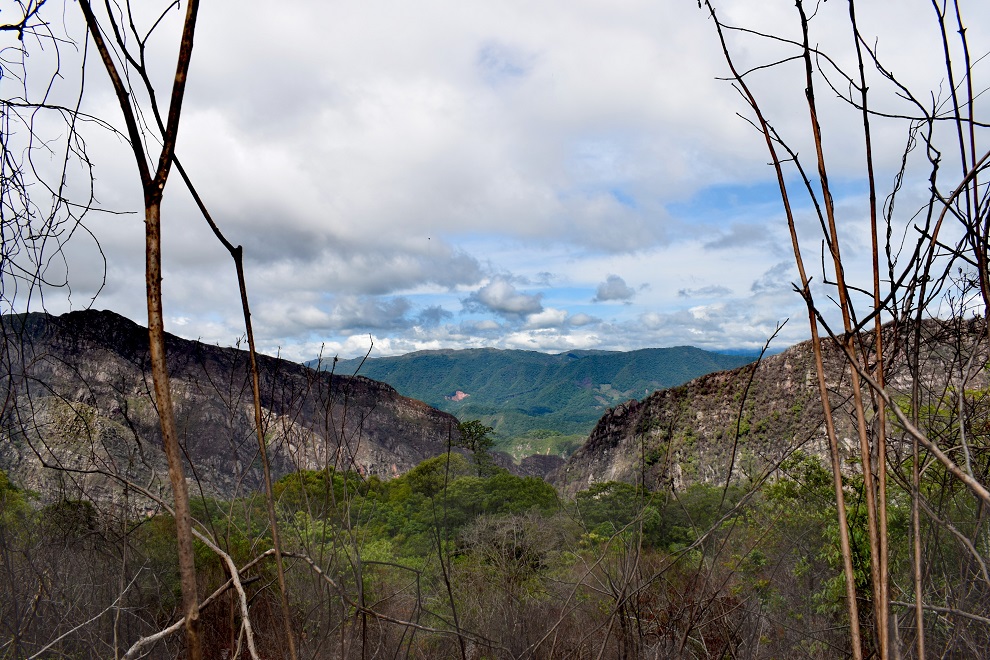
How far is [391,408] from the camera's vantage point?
69188 millimetres

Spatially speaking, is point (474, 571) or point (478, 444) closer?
point (474, 571)

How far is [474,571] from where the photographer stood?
1300 cm

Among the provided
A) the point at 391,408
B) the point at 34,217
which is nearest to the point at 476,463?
the point at 391,408

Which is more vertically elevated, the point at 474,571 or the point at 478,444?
the point at 478,444

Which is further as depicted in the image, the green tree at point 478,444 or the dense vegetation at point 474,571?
the green tree at point 478,444

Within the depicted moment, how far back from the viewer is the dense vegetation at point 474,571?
62.0 inches

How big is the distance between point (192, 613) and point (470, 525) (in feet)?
63.6

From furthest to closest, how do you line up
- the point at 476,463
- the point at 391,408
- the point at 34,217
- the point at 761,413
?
the point at 391,408
the point at 476,463
the point at 761,413
the point at 34,217

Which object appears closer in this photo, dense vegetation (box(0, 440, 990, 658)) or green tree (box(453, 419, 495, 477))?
dense vegetation (box(0, 440, 990, 658))

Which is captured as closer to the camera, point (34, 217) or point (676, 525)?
point (34, 217)

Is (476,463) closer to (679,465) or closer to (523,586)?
(679,465)

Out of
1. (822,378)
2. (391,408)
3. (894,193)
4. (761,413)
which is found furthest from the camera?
(391,408)

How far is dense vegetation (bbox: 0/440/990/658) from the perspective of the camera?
5.17 ft

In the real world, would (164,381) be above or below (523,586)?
above
